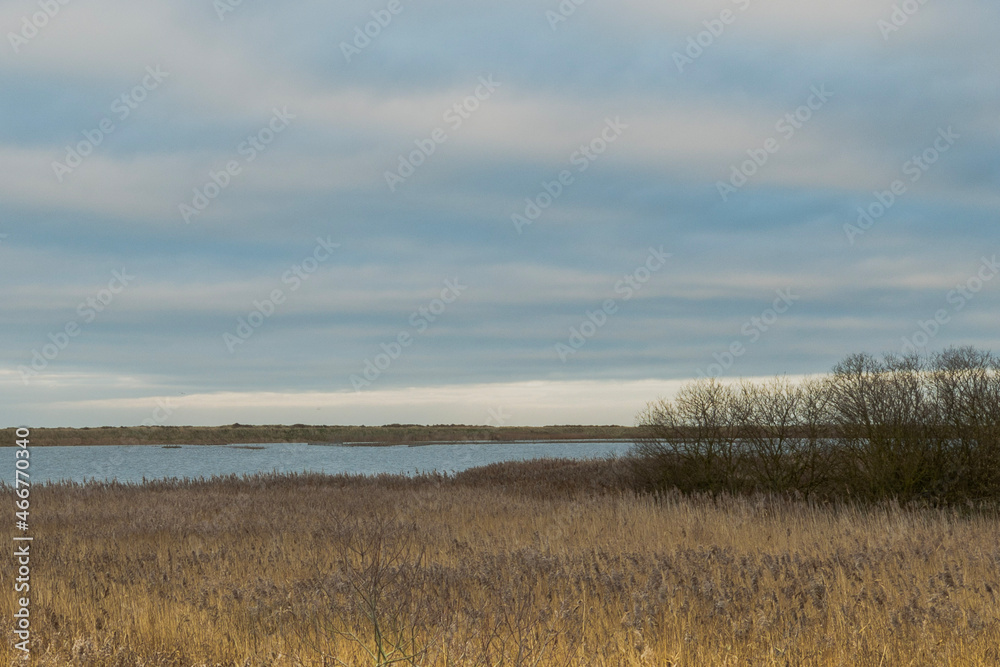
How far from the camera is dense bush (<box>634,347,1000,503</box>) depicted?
19719 mm

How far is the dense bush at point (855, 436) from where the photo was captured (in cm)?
1972

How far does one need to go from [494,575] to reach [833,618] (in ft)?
12.9

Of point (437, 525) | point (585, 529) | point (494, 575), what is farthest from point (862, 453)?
point (494, 575)

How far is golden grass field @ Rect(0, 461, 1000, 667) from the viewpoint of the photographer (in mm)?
6621

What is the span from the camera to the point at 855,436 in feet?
68.5

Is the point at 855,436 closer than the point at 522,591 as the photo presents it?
No

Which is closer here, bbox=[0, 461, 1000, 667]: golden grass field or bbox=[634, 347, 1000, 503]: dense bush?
bbox=[0, 461, 1000, 667]: golden grass field

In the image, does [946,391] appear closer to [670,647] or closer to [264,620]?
[670,647]

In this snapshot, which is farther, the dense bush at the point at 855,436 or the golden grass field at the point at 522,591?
the dense bush at the point at 855,436

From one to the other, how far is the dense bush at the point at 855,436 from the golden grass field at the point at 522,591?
17.0 feet

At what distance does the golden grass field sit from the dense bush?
517 cm

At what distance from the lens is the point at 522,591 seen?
8898 millimetres

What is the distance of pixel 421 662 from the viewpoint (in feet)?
19.9

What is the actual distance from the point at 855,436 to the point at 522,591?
1499 cm
